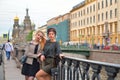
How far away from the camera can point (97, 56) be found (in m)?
63.0

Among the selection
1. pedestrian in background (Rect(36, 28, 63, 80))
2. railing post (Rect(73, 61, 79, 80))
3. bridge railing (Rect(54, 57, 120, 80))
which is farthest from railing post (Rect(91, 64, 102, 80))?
pedestrian in background (Rect(36, 28, 63, 80))

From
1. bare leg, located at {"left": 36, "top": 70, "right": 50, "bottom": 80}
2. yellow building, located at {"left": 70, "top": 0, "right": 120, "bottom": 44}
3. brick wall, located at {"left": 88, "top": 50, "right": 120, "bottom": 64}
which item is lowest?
brick wall, located at {"left": 88, "top": 50, "right": 120, "bottom": 64}

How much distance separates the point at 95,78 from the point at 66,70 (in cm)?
231

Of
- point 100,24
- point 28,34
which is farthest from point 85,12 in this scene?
point 28,34

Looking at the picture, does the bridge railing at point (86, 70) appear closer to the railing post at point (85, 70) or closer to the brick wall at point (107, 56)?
the railing post at point (85, 70)

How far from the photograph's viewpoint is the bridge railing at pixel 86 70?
3939 millimetres

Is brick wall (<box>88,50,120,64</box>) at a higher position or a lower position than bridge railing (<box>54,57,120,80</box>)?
lower

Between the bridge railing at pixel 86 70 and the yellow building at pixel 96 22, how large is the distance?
2546 inches

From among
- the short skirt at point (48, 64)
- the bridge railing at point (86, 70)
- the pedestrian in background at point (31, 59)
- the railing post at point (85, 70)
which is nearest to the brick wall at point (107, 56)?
the pedestrian in background at point (31, 59)

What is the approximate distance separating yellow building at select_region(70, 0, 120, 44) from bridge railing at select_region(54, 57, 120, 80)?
6468 centimetres

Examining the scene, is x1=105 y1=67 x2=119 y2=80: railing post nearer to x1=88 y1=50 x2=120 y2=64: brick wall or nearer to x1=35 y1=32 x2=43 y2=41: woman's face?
x1=35 y1=32 x2=43 y2=41: woman's face

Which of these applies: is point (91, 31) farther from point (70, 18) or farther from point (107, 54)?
point (107, 54)

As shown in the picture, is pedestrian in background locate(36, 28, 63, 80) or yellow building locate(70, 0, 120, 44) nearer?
pedestrian in background locate(36, 28, 63, 80)

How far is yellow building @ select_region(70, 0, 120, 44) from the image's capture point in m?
78.2
